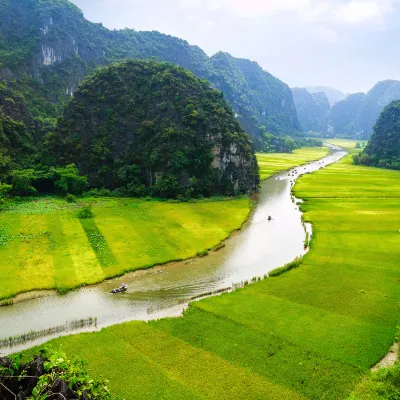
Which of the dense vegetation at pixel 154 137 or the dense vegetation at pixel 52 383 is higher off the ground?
the dense vegetation at pixel 154 137

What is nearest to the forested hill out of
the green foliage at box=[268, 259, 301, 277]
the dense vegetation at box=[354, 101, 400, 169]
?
the green foliage at box=[268, 259, 301, 277]

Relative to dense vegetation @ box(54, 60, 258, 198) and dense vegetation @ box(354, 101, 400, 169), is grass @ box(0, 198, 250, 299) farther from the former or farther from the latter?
dense vegetation @ box(354, 101, 400, 169)

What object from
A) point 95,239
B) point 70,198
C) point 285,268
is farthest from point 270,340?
point 70,198

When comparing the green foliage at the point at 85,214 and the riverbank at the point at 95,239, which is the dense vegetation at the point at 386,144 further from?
the green foliage at the point at 85,214

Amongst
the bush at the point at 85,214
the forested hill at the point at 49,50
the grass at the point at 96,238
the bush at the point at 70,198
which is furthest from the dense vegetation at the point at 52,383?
the forested hill at the point at 49,50

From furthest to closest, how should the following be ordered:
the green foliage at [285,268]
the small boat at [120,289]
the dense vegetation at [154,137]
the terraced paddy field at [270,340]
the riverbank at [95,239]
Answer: the dense vegetation at [154,137] < the green foliage at [285,268] < the riverbank at [95,239] < the small boat at [120,289] < the terraced paddy field at [270,340]

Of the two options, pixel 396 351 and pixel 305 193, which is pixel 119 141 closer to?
pixel 305 193

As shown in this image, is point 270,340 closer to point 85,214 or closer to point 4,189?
point 85,214
